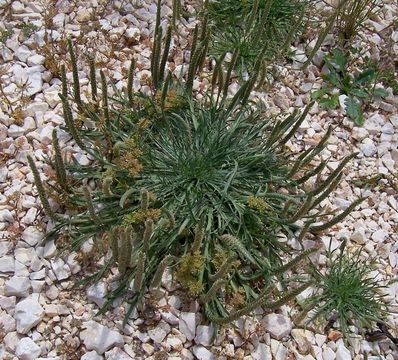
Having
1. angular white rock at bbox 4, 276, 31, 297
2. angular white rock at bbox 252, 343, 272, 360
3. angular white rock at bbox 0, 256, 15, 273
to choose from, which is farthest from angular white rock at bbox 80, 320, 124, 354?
angular white rock at bbox 252, 343, 272, 360

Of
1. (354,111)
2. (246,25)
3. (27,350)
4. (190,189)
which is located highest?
(246,25)

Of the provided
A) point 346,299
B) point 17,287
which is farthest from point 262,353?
point 17,287

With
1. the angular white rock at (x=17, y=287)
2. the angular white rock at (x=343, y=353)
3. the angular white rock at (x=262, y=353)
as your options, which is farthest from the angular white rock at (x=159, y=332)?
the angular white rock at (x=343, y=353)

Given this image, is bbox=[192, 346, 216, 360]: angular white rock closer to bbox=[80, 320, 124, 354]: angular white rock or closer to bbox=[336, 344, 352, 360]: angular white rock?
bbox=[80, 320, 124, 354]: angular white rock

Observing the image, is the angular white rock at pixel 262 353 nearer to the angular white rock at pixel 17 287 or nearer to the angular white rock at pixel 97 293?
the angular white rock at pixel 97 293

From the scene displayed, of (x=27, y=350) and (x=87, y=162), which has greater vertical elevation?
(x=87, y=162)

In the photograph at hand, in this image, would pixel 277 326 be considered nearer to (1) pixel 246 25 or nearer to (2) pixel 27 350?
(2) pixel 27 350

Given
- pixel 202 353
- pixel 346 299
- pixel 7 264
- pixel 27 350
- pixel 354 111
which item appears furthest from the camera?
pixel 354 111
